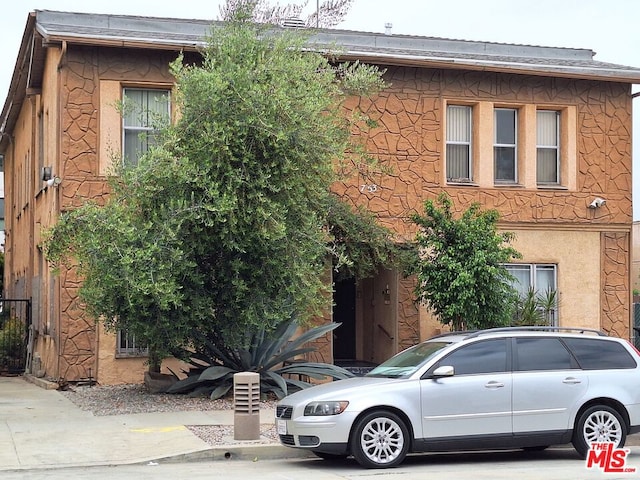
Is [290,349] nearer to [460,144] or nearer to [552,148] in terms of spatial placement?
[460,144]

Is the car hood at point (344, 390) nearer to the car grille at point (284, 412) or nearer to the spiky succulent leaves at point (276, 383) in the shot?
the car grille at point (284, 412)

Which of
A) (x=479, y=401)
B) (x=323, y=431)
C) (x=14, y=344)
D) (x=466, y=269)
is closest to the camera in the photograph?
(x=323, y=431)

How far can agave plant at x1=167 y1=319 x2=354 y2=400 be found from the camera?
54.9ft

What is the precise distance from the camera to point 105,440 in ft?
43.2

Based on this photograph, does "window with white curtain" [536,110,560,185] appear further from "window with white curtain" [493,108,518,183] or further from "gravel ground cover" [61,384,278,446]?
"gravel ground cover" [61,384,278,446]

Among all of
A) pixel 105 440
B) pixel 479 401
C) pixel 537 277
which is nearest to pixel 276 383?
pixel 105 440

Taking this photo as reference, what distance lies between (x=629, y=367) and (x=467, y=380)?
2.15 meters

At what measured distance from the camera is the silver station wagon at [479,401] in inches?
454

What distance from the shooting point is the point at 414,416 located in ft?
38.0

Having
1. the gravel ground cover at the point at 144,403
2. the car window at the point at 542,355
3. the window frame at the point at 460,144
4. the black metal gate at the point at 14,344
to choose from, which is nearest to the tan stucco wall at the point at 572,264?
the window frame at the point at 460,144

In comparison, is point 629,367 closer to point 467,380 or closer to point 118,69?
point 467,380

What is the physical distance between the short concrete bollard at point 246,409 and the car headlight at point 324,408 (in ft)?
4.97

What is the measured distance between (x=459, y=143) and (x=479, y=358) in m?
10.3

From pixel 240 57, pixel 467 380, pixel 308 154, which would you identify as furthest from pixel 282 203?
pixel 467 380
